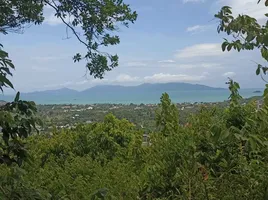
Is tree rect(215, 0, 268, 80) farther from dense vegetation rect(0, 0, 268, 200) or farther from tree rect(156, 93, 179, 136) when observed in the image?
tree rect(156, 93, 179, 136)

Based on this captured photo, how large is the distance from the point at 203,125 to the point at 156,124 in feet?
2.94

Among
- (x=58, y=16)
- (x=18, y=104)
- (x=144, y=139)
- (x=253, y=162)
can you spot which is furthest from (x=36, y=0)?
(x=144, y=139)

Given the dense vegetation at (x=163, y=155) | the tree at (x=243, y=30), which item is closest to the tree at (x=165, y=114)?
the dense vegetation at (x=163, y=155)

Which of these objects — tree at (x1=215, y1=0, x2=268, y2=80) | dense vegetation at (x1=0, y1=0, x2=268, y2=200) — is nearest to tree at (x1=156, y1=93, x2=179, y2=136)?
dense vegetation at (x1=0, y1=0, x2=268, y2=200)

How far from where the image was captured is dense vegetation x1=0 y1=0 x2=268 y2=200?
149cm

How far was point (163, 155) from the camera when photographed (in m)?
3.05

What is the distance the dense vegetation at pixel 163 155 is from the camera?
58.7 inches

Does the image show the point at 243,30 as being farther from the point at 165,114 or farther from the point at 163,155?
the point at 165,114

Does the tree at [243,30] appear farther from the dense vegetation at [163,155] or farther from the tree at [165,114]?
the tree at [165,114]

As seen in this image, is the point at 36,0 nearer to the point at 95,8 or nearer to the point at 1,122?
the point at 95,8

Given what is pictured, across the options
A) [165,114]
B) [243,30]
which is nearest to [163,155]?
[165,114]

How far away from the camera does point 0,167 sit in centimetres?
239

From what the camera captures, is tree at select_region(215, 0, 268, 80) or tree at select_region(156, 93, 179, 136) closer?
tree at select_region(215, 0, 268, 80)

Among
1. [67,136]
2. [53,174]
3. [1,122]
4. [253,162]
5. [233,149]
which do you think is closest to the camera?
[1,122]
